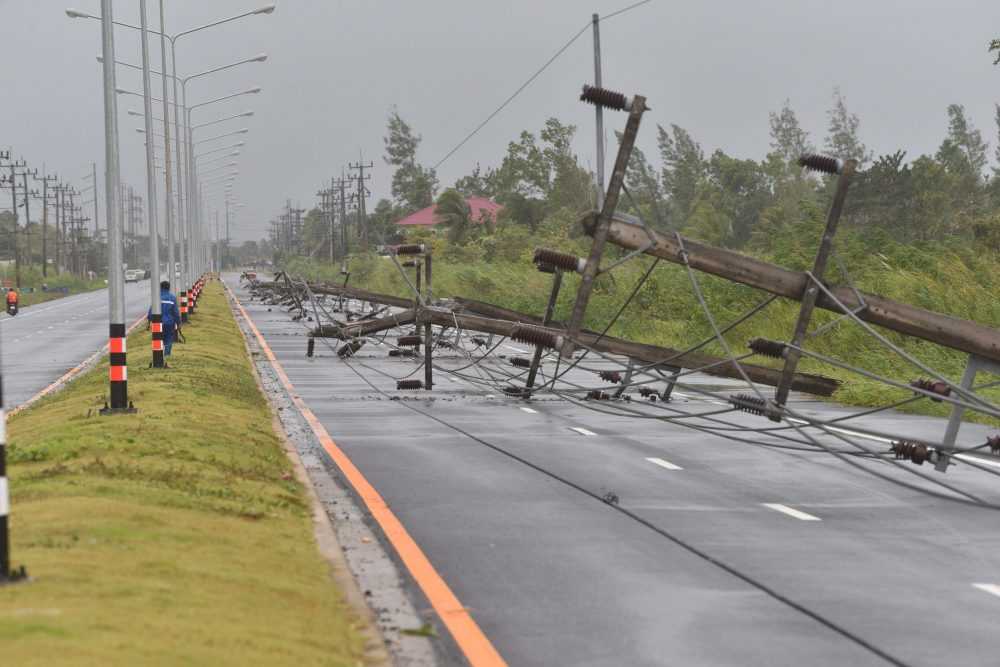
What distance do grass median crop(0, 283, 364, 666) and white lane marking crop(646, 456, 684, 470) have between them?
3.92 metres

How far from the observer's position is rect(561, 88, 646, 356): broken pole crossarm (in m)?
14.3

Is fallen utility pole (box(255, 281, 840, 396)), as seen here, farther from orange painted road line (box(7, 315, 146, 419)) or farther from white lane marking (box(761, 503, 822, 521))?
orange painted road line (box(7, 315, 146, 419))

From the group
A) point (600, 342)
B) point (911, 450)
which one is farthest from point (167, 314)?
point (911, 450)

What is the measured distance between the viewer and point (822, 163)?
13633mm

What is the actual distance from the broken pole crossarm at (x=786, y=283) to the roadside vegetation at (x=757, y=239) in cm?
52

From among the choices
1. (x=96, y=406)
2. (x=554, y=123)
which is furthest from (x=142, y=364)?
(x=554, y=123)

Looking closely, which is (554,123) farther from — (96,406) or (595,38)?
(96,406)

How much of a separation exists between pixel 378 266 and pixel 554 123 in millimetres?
25739

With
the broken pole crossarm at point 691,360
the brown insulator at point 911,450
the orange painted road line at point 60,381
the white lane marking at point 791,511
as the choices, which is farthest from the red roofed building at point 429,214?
the brown insulator at point 911,450

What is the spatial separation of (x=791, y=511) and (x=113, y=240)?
10356mm

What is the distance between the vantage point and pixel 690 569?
30.6 ft

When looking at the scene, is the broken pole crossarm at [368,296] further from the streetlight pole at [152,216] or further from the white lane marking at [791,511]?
the white lane marking at [791,511]

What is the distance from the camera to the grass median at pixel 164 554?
20.6 ft

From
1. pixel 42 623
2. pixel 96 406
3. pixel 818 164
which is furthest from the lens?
pixel 96 406
